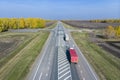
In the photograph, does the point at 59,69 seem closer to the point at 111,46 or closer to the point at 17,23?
the point at 111,46

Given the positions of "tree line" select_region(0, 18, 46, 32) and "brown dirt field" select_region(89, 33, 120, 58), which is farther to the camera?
"tree line" select_region(0, 18, 46, 32)

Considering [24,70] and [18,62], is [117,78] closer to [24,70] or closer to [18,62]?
[24,70]

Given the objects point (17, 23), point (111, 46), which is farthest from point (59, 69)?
point (17, 23)

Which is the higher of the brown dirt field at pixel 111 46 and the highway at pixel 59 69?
the highway at pixel 59 69

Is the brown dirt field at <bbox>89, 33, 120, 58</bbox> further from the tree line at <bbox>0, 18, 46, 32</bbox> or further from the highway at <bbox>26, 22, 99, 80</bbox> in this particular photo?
the tree line at <bbox>0, 18, 46, 32</bbox>

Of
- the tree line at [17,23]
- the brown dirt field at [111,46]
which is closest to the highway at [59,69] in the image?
the brown dirt field at [111,46]

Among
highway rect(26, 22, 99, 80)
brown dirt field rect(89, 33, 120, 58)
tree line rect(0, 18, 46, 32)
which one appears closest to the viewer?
highway rect(26, 22, 99, 80)

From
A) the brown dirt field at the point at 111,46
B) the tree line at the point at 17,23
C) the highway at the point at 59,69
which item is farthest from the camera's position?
the tree line at the point at 17,23

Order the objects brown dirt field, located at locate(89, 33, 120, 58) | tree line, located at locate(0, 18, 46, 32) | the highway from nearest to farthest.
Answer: the highway, brown dirt field, located at locate(89, 33, 120, 58), tree line, located at locate(0, 18, 46, 32)

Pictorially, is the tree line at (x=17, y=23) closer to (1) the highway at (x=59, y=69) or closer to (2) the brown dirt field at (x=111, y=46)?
(2) the brown dirt field at (x=111, y=46)

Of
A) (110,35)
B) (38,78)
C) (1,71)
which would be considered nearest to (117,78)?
(38,78)

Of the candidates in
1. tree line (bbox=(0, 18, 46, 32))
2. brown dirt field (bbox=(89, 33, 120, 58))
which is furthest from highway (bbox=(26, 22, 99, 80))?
tree line (bbox=(0, 18, 46, 32))
